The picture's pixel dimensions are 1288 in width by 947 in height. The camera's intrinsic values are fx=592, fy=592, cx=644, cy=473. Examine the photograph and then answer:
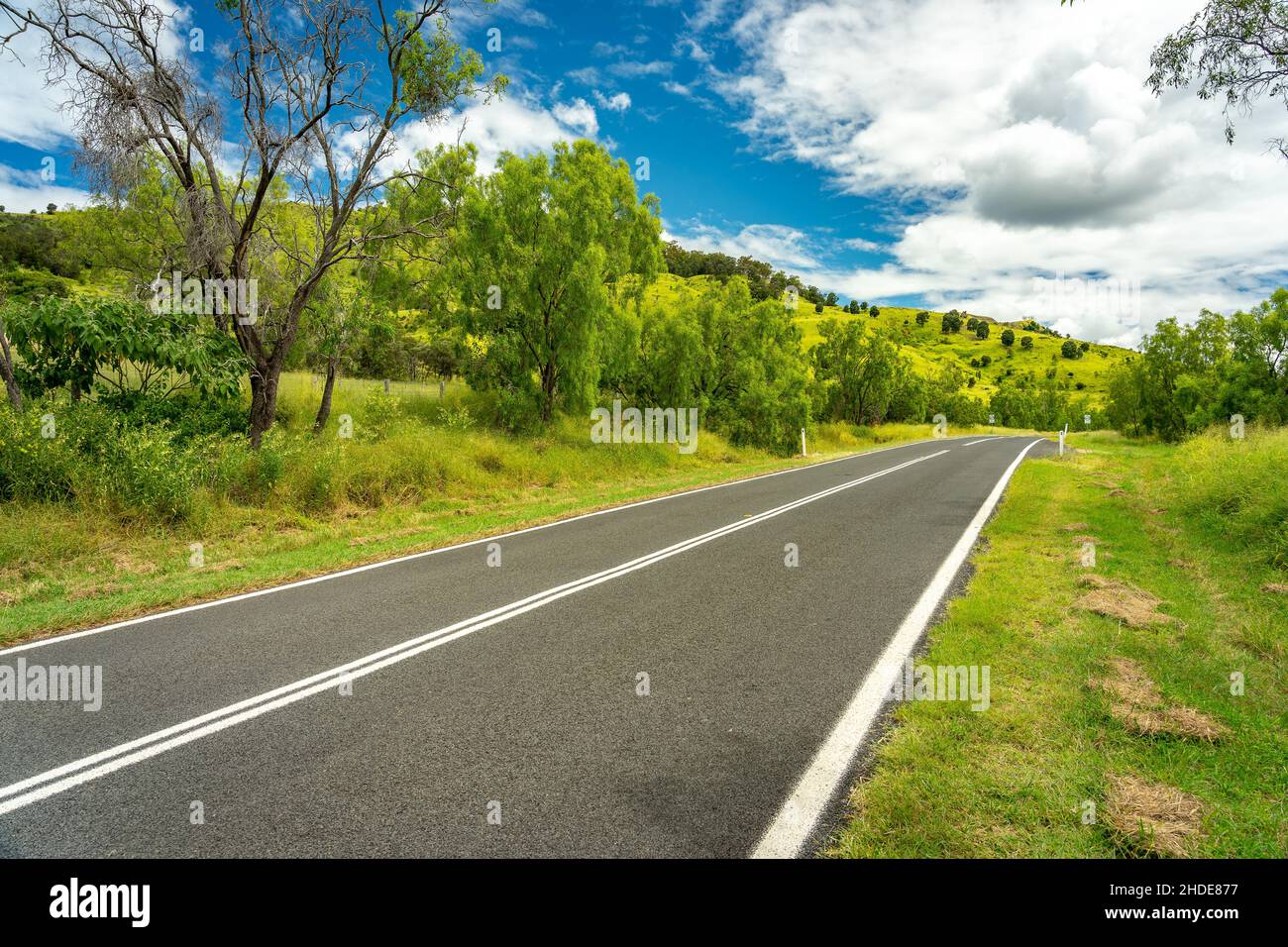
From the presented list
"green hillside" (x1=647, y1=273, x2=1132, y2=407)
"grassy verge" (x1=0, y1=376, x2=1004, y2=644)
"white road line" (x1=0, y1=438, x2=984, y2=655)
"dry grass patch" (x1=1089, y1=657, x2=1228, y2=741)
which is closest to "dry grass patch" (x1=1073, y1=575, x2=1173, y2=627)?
"dry grass patch" (x1=1089, y1=657, x2=1228, y2=741)

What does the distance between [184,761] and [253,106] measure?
14.3 meters

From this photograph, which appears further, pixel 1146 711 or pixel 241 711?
pixel 241 711

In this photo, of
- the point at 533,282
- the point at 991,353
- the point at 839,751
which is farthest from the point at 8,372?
the point at 991,353

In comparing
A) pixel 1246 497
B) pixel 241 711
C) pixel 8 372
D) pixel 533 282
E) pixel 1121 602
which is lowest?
pixel 241 711

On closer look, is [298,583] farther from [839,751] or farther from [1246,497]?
[1246,497]

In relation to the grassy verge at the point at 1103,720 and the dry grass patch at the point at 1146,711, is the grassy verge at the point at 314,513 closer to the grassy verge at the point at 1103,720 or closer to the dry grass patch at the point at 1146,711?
the grassy verge at the point at 1103,720

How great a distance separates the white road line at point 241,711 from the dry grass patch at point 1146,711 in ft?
15.3

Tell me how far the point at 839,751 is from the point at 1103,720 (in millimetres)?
1717

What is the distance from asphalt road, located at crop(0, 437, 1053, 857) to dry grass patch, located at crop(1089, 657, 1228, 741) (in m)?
1.44

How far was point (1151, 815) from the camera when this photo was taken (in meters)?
2.74

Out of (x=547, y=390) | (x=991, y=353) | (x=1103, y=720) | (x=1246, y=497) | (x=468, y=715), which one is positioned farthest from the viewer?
(x=991, y=353)

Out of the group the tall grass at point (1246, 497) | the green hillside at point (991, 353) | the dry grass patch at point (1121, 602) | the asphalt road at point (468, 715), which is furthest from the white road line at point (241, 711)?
the green hillside at point (991, 353)

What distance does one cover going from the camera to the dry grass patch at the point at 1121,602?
5363 millimetres
